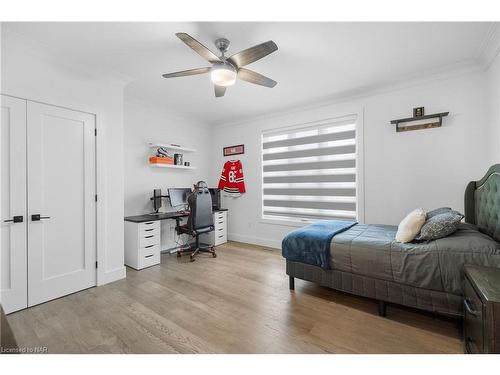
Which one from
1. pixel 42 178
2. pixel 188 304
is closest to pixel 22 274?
pixel 42 178

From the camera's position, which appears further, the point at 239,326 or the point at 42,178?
the point at 42,178

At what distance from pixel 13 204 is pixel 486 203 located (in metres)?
4.65

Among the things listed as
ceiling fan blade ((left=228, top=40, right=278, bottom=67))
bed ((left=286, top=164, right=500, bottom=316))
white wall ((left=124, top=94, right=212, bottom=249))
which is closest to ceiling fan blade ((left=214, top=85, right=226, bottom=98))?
ceiling fan blade ((left=228, top=40, right=278, bottom=67))

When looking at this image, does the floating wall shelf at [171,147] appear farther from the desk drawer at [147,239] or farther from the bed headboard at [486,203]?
the bed headboard at [486,203]

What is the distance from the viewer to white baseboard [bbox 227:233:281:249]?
4.43 m

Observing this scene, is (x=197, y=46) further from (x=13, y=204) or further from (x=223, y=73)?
(x=13, y=204)

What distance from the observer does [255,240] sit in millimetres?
4680

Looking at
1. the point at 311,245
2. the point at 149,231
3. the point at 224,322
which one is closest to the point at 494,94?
the point at 311,245

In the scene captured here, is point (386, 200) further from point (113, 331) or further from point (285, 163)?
point (113, 331)

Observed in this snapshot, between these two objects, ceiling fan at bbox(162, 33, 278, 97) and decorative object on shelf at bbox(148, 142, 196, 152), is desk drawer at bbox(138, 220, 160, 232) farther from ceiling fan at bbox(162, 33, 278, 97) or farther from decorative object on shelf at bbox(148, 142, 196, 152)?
ceiling fan at bbox(162, 33, 278, 97)

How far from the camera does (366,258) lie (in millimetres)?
2109

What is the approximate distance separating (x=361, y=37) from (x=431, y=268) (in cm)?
219

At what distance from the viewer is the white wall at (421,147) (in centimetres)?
274
